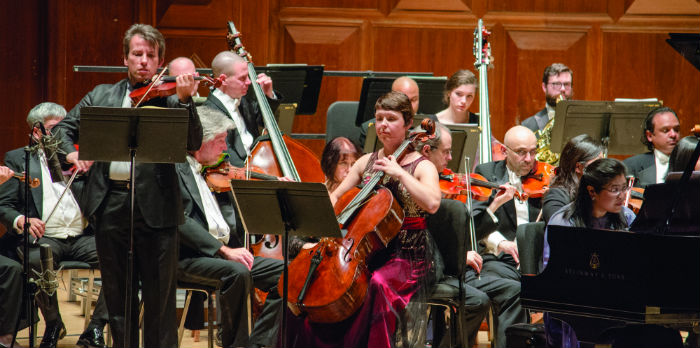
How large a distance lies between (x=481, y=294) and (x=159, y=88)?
69.7 inches

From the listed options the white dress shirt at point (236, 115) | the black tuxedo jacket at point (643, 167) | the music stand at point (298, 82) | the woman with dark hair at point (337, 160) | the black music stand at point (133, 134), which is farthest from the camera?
the music stand at point (298, 82)

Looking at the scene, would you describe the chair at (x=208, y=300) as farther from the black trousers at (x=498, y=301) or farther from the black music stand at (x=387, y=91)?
the black music stand at (x=387, y=91)

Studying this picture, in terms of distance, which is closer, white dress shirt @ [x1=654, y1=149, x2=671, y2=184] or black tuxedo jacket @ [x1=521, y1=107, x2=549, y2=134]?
white dress shirt @ [x1=654, y1=149, x2=671, y2=184]

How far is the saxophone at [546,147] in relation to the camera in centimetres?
552

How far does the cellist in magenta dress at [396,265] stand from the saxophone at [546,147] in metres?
1.96

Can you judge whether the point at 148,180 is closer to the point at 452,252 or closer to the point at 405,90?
the point at 452,252

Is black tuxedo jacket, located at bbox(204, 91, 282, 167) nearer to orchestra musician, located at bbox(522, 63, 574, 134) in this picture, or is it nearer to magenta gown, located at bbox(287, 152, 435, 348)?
magenta gown, located at bbox(287, 152, 435, 348)

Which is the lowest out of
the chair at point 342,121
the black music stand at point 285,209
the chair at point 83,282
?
the chair at point 83,282

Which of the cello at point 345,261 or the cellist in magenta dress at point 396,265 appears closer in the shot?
the cello at point 345,261

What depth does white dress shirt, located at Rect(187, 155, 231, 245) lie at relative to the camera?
4109mm

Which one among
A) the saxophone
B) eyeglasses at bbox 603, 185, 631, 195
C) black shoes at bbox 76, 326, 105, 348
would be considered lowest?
black shoes at bbox 76, 326, 105, 348

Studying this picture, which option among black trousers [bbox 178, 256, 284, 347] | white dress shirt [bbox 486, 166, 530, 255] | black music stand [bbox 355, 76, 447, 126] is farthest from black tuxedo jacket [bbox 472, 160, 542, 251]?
black trousers [bbox 178, 256, 284, 347]

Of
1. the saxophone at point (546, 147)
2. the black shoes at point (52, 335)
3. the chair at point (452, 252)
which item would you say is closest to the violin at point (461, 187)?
the chair at point (452, 252)

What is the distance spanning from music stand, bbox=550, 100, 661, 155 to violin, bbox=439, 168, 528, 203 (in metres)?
0.90
